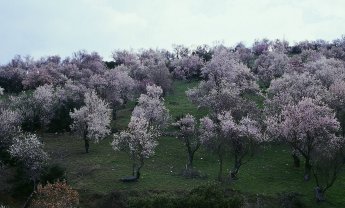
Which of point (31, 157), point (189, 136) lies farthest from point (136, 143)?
point (31, 157)

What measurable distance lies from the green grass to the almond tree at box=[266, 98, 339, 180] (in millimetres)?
5283

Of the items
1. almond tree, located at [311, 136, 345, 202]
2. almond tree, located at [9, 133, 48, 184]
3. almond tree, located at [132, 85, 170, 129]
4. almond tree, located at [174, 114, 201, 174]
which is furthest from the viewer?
almond tree, located at [132, 85, 170, 129]

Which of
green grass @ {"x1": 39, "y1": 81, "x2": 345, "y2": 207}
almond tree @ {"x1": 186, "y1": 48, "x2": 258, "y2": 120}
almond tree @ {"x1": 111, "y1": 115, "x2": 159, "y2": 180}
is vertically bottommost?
green grass @ {"x1": 39, "y1": 81, "x2": 345, "y2": 207}

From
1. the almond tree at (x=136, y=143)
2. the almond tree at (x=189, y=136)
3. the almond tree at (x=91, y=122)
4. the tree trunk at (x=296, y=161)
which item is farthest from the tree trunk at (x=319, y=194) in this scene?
the almond tree at (x=91, y=122)

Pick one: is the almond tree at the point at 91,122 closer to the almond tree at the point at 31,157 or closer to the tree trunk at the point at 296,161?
the almond tree at the point at 31,157

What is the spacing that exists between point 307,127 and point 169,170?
22.4 metres

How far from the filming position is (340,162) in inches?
2361

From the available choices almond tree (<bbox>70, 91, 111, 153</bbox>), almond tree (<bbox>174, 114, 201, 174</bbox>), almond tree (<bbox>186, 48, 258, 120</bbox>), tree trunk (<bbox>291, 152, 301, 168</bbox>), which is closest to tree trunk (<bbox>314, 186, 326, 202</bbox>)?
tree trunk (<bbox>291, 152, 301, 168</bbox>)

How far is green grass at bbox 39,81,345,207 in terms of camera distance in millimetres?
64375

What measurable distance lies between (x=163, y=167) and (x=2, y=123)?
1081 inches

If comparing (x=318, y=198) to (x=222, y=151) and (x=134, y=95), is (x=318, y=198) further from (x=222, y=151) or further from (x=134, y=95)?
(x=134, y=95)

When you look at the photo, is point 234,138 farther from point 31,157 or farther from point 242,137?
point 31,157

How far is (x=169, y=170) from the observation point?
71938 mm

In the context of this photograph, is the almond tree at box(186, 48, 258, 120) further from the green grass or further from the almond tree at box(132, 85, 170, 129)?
the almond tree at box(132, 85, 170, 129)
